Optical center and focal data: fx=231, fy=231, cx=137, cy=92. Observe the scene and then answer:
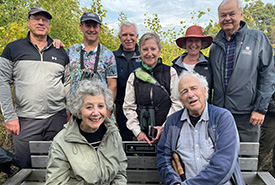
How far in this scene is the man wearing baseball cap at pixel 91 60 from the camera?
3.22m

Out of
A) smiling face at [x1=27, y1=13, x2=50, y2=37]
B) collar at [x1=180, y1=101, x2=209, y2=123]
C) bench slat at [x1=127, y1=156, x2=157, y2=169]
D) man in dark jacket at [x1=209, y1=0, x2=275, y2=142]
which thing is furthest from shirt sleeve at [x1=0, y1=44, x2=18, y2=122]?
man in dark jacket at [x1=209, y1=0, x2=275, y2=142]

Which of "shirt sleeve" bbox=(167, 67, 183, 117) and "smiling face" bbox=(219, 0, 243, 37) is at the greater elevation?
"smiling face" bbox=(219, 0, 243, 37)

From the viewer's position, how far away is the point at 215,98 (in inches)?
133

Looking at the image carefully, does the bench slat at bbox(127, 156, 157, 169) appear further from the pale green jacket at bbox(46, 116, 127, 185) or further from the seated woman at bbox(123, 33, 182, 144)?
the pale green jacket at bbox(46, 116, 127, 185)

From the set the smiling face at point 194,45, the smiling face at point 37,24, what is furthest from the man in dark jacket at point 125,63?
the smiling face at point 37,24

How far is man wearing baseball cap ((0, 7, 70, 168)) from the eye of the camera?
10.3 feet

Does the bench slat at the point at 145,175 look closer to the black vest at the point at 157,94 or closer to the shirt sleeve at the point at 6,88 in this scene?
the black vest at the point at 157,94

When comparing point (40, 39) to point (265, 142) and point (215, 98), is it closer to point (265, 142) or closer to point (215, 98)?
point (215, 98)

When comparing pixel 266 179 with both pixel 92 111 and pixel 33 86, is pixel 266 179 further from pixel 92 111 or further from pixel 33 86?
pixel 33 86

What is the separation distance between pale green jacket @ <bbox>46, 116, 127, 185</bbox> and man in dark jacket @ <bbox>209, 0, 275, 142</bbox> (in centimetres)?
181

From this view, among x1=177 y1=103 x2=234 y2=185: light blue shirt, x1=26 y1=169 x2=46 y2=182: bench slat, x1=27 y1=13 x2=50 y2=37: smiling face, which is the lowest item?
x1=26 y1=169 x2=46 y2=182: bench slat

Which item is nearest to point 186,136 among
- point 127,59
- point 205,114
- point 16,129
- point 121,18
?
point 205,114

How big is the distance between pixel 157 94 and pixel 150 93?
9 centimetres

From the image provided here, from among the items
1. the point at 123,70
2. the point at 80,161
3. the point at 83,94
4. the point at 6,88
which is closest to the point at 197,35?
the point at 123,70
